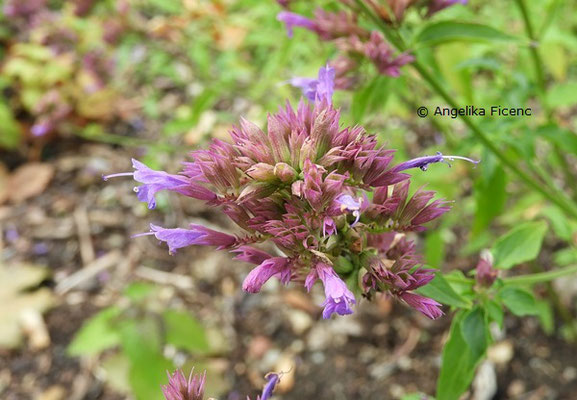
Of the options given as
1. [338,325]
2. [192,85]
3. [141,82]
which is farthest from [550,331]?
[141,82]

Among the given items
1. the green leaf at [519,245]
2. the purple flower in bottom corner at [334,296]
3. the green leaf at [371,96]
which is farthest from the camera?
the green leaf at [371,96]

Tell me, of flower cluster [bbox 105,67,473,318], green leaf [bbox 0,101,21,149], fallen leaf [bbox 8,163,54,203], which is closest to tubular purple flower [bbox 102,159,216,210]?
flower cluster [bbox 105,67,473,318]

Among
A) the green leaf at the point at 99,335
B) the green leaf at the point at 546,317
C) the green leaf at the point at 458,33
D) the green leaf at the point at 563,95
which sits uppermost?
the green leaf at the point at 458,33

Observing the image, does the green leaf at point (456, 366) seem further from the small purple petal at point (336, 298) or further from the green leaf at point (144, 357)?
the green leaf at point (144, 357)

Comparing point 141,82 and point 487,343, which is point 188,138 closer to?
point 141,82

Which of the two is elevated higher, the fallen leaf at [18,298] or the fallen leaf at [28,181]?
the fallen leaf at [28,181]

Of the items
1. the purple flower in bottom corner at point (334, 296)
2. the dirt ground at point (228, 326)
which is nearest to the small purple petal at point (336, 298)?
the purple flower in bottom corner at point (334, 296)
